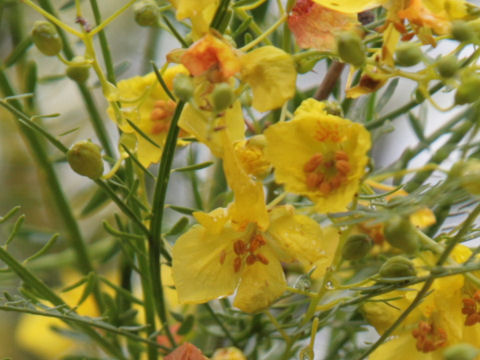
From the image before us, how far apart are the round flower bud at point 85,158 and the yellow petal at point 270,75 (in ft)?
0.35

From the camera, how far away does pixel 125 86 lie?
1.93ft

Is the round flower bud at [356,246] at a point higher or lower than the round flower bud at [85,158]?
lower

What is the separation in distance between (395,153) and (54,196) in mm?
459

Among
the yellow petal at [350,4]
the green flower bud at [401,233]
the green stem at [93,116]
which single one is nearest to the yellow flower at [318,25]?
the yellow petal at [350,4]

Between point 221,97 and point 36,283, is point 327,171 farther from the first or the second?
point 36,283

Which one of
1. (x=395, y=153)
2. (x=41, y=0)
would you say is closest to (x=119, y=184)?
(x=41, y=0)

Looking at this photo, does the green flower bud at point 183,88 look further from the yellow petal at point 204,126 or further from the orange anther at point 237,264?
the orange anther at point 237,264

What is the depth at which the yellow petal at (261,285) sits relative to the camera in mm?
506

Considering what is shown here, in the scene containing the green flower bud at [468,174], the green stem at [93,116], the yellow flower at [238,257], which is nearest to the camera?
the green flower bud at [468,174]

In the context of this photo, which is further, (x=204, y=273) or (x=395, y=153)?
(x=395, y=153)

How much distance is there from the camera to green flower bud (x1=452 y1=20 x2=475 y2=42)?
42 cm

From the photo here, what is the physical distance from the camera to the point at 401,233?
0.41 meters

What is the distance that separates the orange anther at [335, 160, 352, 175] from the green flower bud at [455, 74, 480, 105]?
9cm

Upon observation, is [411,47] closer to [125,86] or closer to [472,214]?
[472,214]
